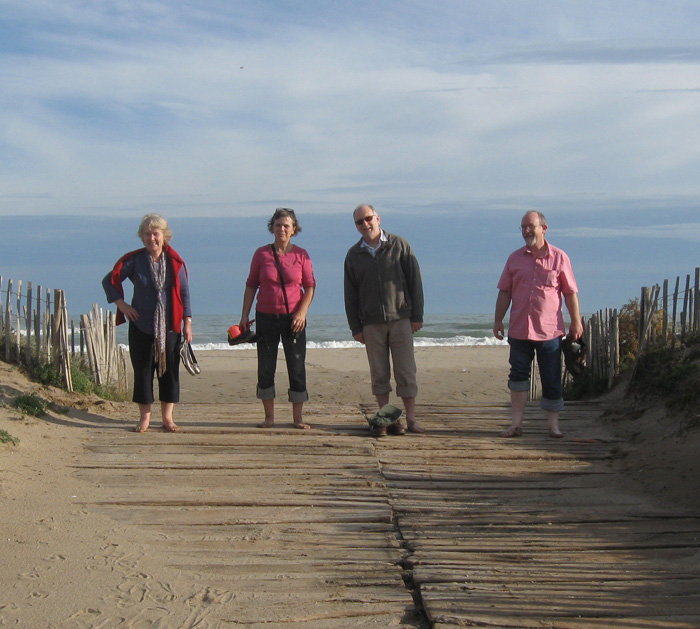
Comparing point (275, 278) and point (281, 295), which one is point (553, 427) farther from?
point (275, 278)

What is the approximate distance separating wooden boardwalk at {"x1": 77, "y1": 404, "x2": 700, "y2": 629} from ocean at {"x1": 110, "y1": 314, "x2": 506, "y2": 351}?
60.4 feet

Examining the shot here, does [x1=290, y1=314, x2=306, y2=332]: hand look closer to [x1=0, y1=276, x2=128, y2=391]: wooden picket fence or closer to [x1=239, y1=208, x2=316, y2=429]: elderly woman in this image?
[x1=239, y1=208, x2=316, y2=429]: elderly woman

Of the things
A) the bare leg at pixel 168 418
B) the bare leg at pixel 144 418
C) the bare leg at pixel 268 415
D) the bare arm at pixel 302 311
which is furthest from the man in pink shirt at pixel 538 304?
the bare leg at pixel 144 418

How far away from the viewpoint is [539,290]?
6293mm

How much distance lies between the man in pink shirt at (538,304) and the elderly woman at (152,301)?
8.25ft

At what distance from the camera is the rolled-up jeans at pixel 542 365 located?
640 cm

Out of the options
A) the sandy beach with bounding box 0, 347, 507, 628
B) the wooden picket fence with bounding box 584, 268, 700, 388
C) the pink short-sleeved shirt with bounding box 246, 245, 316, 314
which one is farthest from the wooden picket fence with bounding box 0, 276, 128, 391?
the wooden picket fence with bounding box 584, 268, 700, 388

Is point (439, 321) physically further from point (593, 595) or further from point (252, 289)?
point (593, 595)

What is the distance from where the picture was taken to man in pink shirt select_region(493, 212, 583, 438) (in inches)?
248

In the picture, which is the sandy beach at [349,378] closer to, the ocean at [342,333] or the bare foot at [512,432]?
the bare foot at [512,432]

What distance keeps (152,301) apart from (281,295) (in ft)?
3.27

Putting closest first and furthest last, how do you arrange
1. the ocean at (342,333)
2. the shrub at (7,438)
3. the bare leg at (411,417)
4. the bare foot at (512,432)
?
the shrub at (7,438)
the bare foot at (512,432)
the bare leg at (411,417)
the ocean at (342,333)

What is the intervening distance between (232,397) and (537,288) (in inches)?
279

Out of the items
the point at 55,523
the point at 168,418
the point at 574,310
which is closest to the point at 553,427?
the point at 574,310
